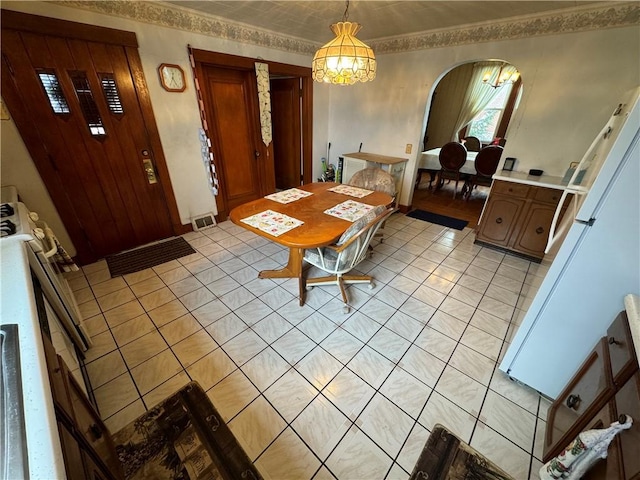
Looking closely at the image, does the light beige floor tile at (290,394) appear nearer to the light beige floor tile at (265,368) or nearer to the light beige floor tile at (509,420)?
the light beige floor tile at (265,368)

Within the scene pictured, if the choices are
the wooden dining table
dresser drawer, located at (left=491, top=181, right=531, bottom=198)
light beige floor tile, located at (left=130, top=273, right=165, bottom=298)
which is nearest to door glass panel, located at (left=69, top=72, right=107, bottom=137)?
light beige floor tile, located at (left=130, top=273, right=165, bottom=298)

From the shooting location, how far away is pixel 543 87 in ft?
8.87

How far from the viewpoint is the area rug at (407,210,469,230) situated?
376 centimetres

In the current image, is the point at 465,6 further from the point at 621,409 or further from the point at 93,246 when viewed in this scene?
the point at 93,246

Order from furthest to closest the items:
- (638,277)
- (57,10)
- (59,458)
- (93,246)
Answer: (93,246) < (57,10) < (638,277) < (59,458)

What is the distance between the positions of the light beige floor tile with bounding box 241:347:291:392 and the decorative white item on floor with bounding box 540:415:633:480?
1332 mm

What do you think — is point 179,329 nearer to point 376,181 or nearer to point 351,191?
point 351,191

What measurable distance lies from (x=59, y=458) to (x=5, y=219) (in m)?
1.90

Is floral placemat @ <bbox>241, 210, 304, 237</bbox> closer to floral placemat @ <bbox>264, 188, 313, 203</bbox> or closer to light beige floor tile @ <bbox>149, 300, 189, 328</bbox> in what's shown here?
floral placemat @ <bbox>264, 188, 313, 203</bbox>

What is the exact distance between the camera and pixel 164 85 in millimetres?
2717

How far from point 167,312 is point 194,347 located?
501 mm

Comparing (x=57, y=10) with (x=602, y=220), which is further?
(x=57, y=10)

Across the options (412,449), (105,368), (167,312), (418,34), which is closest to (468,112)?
(418,34)

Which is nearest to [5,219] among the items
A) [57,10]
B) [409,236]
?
[57,10]
